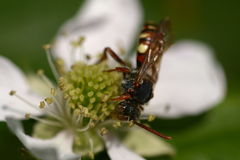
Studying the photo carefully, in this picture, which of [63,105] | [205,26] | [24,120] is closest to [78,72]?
[63,105]

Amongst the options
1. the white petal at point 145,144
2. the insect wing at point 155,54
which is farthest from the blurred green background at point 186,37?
the insect wing at point 155,54

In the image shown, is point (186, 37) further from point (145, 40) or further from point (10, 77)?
point (10, 77)

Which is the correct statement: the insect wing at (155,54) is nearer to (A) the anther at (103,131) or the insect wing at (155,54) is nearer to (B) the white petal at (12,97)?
(A) the anther at (103,131)

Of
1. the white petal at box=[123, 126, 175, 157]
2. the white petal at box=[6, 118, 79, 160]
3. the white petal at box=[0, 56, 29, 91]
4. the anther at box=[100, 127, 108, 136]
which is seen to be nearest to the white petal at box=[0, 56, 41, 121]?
the white petal at box=[0, 56, 29, 91]

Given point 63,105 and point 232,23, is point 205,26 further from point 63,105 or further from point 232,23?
point 63,105

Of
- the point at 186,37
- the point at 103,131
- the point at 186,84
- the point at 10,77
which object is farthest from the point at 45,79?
the point at 186,37
